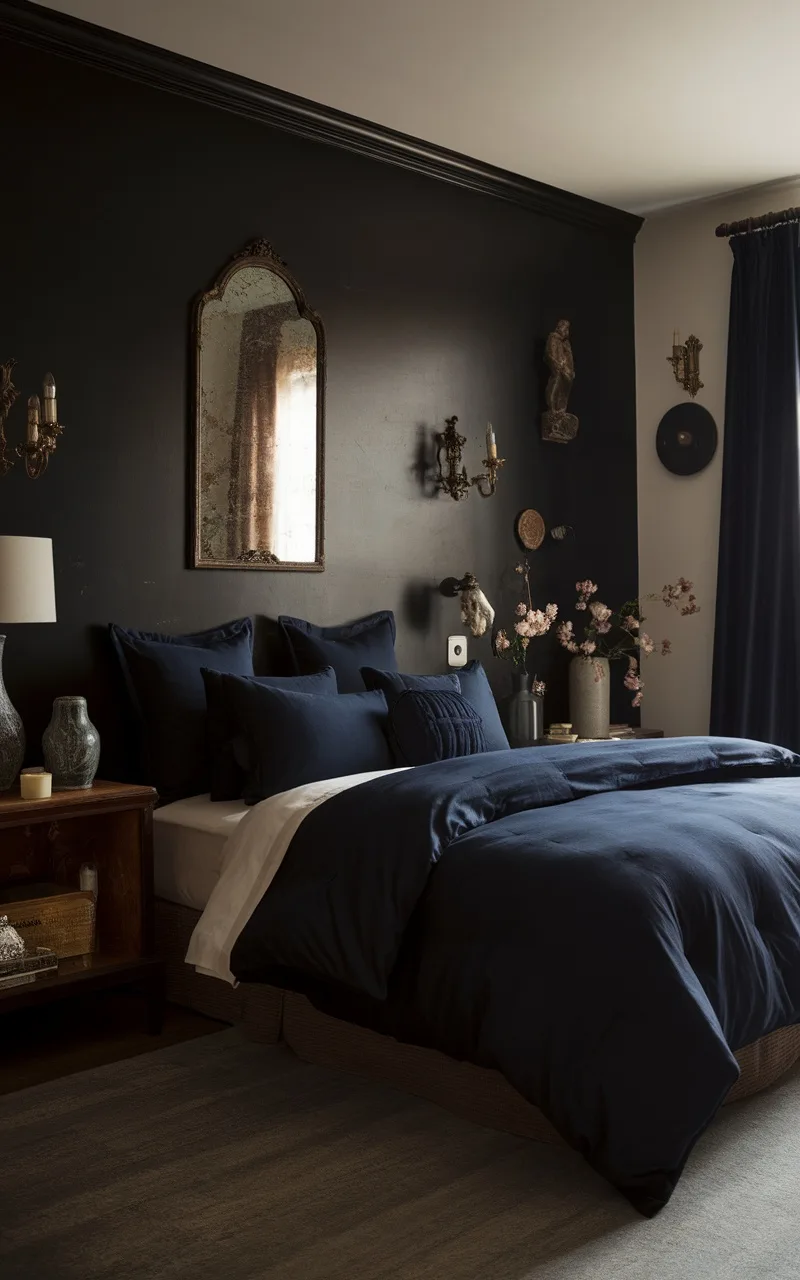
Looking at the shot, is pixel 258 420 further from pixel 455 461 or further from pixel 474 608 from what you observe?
pixel 474 608

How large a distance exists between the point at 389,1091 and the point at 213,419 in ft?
7.76

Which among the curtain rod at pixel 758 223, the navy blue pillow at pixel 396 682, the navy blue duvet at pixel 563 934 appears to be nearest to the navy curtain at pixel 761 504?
the curtain rod at pixel 758 223

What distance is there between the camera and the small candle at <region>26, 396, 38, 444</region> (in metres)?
3.60

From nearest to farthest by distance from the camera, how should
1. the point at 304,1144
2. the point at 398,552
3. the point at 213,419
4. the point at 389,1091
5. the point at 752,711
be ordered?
the point at 304,1144
the point at 389,1091
the point at 213,419
the point at 398,552
the point at 752,711

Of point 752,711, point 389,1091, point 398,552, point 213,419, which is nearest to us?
point 389,1091

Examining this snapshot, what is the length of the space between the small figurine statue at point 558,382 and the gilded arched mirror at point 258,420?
131 centimetres

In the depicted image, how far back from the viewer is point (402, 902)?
2.90 meters

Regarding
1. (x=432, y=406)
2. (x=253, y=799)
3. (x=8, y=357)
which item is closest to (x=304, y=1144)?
(x=253, y=799)

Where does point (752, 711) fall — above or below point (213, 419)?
below

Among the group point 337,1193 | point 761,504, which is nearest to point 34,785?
point 337,1193

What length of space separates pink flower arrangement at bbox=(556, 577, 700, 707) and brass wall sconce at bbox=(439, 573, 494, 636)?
56 cm

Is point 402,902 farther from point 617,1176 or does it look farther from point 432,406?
point 432,406

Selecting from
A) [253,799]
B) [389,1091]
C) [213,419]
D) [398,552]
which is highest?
[213,419]

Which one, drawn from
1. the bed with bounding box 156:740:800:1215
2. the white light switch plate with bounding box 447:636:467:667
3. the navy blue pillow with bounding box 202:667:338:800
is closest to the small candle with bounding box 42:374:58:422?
the navy blue pillow with bounding box 202:667:338:800
